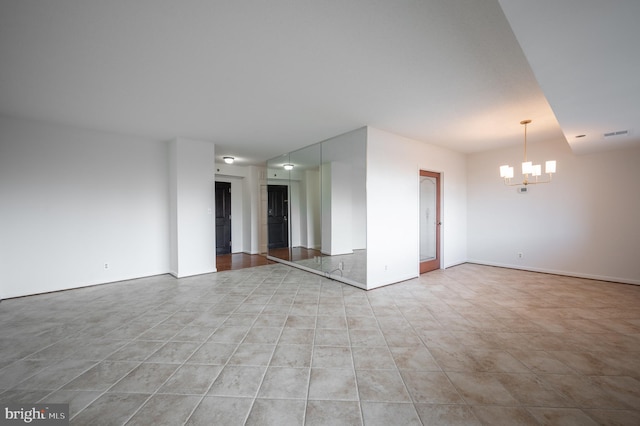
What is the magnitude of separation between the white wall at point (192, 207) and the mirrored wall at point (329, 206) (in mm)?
1952

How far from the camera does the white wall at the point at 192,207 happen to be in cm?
470

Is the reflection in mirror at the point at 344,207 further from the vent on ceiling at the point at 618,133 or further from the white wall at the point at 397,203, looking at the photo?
the vent on ceiling at the point at 618,133

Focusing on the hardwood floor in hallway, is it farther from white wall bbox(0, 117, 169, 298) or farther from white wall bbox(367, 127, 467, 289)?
white wall bbox(367, 127, 467, 289)

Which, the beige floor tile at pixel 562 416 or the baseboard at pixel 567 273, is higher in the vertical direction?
the beige floor tile at pixel 562 416

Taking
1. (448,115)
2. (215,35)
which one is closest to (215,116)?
(215,35)

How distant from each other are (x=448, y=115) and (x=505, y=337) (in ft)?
9.69

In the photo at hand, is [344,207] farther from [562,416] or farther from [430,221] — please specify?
[562,416]

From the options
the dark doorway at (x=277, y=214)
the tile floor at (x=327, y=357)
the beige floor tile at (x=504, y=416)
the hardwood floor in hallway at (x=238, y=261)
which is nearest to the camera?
the beige floor tile at (x=504, y=416)

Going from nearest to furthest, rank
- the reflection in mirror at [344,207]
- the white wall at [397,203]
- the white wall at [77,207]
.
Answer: the white wall at [77,207] < the white wall at [397,203] < the reflection in mirror at [344,207]

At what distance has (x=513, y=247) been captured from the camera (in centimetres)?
549

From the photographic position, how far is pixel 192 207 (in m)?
4.84

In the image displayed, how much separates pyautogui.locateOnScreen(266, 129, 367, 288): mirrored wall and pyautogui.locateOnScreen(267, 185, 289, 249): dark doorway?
659mm

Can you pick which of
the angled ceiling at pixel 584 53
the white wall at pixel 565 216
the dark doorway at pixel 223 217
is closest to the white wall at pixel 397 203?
the white wall at pixel 565 216

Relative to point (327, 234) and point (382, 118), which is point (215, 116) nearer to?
point (382, 118)
